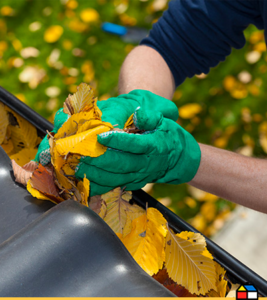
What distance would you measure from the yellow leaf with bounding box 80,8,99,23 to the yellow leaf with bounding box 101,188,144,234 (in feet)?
7.60

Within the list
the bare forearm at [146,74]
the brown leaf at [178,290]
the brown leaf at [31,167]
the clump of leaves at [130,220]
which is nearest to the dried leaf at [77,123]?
the clump of leaves at [130,220]

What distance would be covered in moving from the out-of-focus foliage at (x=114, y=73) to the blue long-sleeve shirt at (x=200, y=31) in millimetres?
815

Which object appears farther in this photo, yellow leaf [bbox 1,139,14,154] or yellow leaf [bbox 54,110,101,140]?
yellow leaf [bbox 1,139,14,154]

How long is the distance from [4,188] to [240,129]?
6.11 ft

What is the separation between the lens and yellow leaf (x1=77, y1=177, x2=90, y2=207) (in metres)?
0.72

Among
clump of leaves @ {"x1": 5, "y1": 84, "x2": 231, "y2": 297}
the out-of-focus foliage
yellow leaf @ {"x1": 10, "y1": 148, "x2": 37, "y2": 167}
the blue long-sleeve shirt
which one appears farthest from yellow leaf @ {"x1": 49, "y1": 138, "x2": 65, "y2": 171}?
the out-of-focus foliage

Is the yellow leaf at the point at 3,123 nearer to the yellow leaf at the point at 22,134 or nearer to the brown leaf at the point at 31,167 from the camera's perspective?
the yellow leaf at the point at 22,134

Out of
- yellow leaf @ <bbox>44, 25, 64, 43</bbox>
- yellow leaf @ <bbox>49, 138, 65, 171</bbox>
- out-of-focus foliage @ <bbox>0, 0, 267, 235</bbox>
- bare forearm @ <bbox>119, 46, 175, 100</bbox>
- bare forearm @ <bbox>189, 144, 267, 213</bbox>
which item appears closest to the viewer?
yellow leaf @ <bbox>49, 138, 65, 171</bbox>

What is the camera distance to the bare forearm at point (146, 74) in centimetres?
130

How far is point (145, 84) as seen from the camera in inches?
50.6

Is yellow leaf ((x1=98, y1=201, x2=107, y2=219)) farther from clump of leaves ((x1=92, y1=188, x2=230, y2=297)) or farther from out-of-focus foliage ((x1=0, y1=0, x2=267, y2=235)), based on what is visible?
out-of-focus foliage ((x1=0, y1=0, x2=267, y2=235))

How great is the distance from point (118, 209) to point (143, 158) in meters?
0.16

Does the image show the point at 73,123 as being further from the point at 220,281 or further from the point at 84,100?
the point at 220,281

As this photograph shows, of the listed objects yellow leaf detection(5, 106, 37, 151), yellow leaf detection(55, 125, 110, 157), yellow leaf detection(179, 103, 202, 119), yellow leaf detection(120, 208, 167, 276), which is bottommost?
yellow leaf detection(179, 103, 202, 119)
